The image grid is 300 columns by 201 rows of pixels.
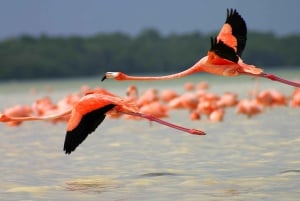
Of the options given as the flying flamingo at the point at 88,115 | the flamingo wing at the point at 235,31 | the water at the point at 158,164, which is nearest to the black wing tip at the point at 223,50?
the flamingo wing at the point at 235,31

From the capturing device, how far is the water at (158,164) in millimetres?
5695

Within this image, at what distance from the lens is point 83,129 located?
6.16 metres

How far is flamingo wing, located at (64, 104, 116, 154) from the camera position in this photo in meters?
6.13

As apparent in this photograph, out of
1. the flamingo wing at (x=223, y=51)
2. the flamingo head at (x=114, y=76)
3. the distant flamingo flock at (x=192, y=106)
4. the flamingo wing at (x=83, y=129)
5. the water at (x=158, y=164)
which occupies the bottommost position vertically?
the distant flamingo flock at (x=192, y=106)

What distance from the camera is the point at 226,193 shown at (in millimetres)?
5527

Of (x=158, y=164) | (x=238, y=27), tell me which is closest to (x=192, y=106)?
(x=158, y=164)

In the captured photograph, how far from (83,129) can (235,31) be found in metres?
1.26

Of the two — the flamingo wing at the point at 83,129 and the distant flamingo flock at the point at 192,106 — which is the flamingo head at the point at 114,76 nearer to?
the flamingo wing at the point at 83,129

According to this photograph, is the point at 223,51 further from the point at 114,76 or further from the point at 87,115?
the point at 87,115

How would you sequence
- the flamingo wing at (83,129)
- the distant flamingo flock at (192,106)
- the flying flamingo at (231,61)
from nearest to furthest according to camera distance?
the flamingo wing at (83,129) → the flying flamingo at (231,61) → the distant flamingo flock at (192,106)

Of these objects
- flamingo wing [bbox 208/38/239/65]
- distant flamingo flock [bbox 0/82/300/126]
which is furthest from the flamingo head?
distant flamingo flock [bbox 0/82/300/126]

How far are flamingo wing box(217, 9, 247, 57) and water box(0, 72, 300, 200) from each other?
85 cm

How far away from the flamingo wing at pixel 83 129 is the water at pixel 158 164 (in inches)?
10.4

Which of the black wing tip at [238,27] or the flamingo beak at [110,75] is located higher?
the black wing tip at [238,27]
